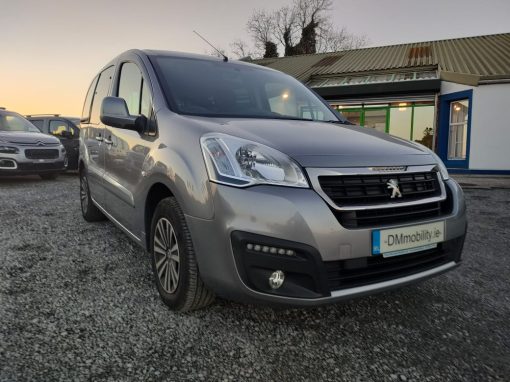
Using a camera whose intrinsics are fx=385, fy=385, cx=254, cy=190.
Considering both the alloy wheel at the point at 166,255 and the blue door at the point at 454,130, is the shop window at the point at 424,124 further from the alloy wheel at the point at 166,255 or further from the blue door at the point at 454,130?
the alloy wheel at the point at 166,255

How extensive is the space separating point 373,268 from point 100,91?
331 cm

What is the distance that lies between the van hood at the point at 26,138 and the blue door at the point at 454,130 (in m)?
11.4

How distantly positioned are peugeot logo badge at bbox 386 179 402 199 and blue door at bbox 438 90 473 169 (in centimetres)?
1137

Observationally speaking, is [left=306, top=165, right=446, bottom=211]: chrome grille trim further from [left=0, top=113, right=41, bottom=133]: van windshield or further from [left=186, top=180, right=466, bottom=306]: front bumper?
[left=0, top=113, right=41, bottom=133]: van windshield

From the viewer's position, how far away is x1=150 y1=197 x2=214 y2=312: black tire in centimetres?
200

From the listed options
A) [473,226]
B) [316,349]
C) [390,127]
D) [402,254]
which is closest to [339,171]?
[402,254]

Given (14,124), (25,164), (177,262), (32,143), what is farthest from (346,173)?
(14,124)

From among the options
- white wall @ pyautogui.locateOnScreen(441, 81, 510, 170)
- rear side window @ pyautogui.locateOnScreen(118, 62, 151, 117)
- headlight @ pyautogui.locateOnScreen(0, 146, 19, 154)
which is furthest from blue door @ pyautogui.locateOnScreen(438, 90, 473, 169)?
headlight @ pyautogui.locateOnScreen(0, 146, 19, 154)

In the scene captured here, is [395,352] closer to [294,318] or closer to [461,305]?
[294,318]

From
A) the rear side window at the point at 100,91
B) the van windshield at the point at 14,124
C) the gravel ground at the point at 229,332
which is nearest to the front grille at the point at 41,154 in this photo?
the van windshield at the point at 14,124

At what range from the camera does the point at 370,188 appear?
189 cm

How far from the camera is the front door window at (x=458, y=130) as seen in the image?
12.1m

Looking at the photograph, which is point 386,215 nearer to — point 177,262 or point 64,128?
point 177,262

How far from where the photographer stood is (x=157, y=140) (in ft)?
7.61
